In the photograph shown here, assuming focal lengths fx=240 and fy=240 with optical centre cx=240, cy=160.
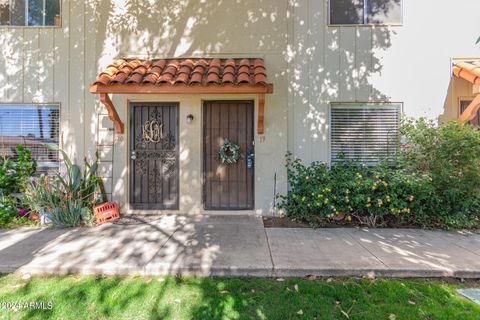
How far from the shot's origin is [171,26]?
5.11 meters

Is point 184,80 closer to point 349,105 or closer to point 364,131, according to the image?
point 349,105

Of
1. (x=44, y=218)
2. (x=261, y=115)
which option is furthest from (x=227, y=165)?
(x=44, y=218)

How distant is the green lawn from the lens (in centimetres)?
226

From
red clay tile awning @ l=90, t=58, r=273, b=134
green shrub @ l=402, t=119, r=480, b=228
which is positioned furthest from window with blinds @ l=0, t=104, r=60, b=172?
green shrub @ l=402, t=119, r=480, b=228

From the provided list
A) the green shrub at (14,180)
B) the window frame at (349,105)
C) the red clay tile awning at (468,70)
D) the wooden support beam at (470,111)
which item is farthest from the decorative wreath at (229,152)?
the red clay tile awning at (468,70)

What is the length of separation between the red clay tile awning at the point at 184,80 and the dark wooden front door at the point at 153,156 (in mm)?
632

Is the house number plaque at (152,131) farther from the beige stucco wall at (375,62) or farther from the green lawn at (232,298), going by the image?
the green lawn at (232,298)

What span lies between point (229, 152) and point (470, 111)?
464cm

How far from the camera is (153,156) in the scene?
5.17 metres

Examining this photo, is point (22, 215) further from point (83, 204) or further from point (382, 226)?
point (382, 226)

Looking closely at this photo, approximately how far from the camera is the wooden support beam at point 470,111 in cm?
441

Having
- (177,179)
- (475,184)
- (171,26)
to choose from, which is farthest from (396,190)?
(171,26)

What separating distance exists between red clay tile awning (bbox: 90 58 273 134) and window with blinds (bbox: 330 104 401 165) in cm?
173

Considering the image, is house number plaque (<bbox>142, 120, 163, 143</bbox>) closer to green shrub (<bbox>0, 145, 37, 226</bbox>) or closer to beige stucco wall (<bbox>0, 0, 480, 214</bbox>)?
beige stucco wall (<bbox>0, 0, 480, 214</bbox>)
